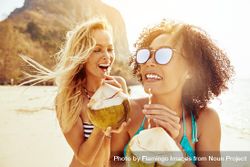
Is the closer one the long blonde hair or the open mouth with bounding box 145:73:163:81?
the open mouth with bounding box 145:73:163:81

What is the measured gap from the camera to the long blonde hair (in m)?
2.00

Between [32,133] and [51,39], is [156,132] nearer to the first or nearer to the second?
[32,133]

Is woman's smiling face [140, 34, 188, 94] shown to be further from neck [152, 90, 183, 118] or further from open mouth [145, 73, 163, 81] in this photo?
neck [152, 90, 183, 118]

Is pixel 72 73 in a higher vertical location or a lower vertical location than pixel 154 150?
higher

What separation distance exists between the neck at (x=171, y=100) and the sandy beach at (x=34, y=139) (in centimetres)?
124

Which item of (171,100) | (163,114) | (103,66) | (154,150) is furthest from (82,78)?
(154,150)

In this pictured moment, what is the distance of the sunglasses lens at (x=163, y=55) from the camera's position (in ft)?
4.73

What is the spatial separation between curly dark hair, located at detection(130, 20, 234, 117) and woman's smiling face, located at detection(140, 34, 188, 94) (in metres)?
0.04

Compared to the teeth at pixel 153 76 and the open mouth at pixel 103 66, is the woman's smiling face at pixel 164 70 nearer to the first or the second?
the teeth at pixel 153 76

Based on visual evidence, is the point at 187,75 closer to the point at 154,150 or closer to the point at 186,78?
the point at 186,78

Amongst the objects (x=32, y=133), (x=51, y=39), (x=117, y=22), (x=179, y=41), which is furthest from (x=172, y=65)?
(x=117, y=22)

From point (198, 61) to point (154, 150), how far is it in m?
0.78

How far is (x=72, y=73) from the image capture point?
208 centimetres

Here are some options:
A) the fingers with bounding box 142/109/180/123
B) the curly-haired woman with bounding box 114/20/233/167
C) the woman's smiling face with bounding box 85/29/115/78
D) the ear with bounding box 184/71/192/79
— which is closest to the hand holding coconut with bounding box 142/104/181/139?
the fingers with bounding box 142/109/180/123
